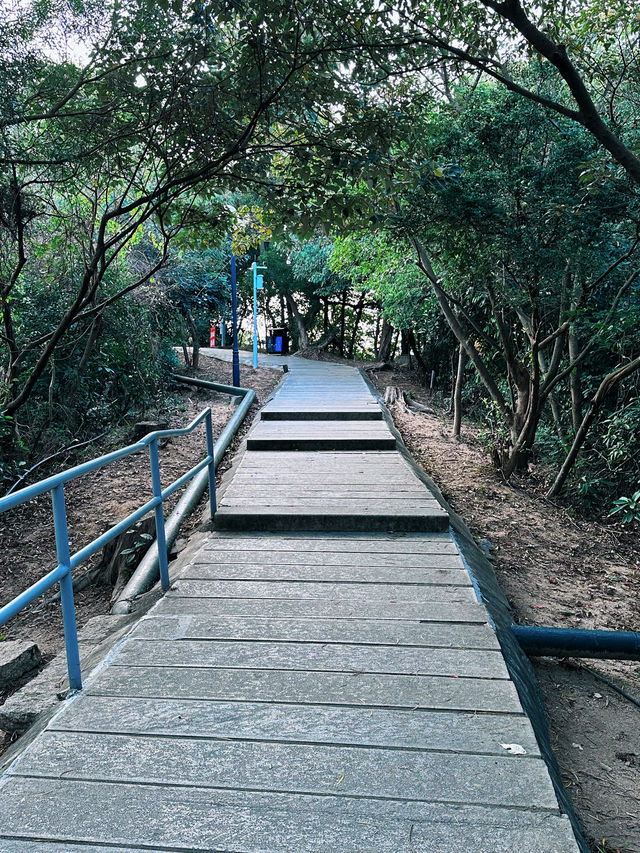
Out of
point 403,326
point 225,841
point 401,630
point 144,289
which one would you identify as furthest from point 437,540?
point 403,326

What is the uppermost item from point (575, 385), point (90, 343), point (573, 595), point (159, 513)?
point (90, 343)

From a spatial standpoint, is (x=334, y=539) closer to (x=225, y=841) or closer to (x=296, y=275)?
(x=225, y=841)

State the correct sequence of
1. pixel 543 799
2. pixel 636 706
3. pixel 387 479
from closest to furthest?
pixel 543 799, pixel 636 706, pixel 387 479

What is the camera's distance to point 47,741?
2.08 meters

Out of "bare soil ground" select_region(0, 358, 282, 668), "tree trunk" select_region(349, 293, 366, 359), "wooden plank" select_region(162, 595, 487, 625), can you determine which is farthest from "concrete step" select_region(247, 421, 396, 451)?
"tree trunk" select_region(349, 293, 366, 359)

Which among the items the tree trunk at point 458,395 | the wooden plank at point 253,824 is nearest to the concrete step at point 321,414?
the tree trunk at point 458,395

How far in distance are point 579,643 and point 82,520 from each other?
512cm

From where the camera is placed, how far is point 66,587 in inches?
92.2

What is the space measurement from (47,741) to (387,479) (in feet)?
13.2

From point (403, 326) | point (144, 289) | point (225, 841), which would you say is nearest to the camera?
point (225, 841)

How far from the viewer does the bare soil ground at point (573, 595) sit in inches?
98.1

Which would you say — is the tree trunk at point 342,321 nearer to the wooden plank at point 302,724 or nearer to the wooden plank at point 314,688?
the wooden plank at point 314,688

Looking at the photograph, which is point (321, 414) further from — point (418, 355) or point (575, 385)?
point (418, 355)

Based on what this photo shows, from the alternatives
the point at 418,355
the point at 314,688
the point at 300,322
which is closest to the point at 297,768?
the point at 314,688
